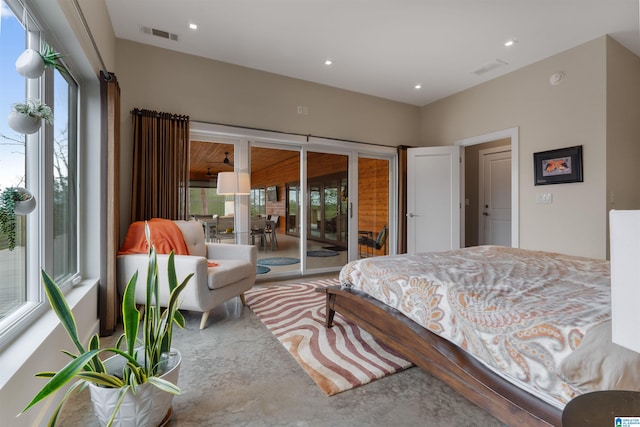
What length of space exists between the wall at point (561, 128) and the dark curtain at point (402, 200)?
1159 millimetres

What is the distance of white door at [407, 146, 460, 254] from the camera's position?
180 inches

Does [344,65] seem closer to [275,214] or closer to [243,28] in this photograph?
[243,28]

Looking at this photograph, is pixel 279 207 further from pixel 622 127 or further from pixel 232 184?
pixel 622 127

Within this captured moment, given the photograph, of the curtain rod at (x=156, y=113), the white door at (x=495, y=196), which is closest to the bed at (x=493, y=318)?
the curtain rod at (x=156, y=113)

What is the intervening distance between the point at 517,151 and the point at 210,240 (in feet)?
13.4

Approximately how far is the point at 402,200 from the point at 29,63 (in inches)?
177

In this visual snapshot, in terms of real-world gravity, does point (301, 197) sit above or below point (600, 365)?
above

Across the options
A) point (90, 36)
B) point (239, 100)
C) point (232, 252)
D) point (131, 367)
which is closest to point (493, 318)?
point (131, 367)

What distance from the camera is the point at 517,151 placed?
383 cm

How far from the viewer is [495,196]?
17.6ft

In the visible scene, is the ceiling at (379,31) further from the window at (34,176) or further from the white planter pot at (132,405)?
the white planter pot at (132,405)

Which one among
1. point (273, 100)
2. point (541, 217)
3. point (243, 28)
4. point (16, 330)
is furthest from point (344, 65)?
point (16, 330)

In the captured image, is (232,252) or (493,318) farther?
(232,252)

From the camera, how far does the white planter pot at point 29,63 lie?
116 cm
